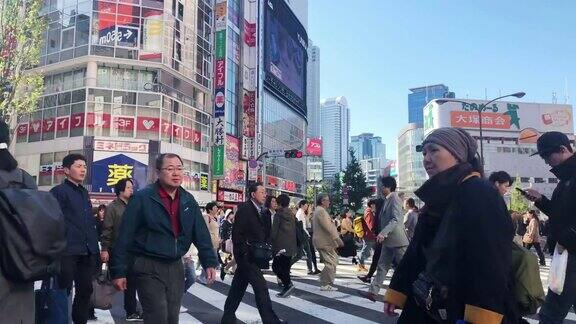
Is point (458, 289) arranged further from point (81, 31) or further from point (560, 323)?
point (81, 31)

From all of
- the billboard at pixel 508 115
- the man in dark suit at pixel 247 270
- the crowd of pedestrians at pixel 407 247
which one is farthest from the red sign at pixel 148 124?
the billboard at pixel 508 115

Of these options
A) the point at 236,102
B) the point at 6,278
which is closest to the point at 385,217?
the point at 6,278

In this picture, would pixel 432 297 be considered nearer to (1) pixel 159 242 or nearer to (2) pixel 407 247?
(2) pixel 407 247

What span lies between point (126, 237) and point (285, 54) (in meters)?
59.1

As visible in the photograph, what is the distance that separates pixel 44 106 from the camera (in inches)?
1308

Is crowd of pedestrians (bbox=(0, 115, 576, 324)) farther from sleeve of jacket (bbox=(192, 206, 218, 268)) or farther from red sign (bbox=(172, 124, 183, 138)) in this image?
red sign (bbox=(172, 124, 183, 138))

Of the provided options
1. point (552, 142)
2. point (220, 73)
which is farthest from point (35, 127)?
point (552, 142)

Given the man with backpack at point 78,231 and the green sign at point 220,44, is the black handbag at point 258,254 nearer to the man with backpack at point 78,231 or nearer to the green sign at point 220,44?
the man with backpack at point 78,231

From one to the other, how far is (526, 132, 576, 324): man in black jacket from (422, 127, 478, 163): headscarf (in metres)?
1.30

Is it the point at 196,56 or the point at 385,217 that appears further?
the point at 196,56

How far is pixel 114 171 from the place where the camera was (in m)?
30.3

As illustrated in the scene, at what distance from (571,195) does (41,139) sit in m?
34.9

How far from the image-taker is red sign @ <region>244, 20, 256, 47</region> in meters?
48.7

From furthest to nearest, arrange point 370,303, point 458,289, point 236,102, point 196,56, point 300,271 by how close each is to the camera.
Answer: point 236,102 → point 196,56 → point 300,271 → point 370,303 → point 458,289
